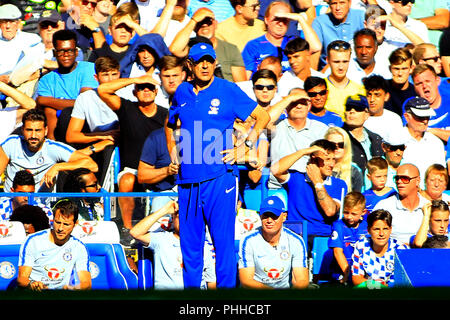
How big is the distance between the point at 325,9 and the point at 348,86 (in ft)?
3.56

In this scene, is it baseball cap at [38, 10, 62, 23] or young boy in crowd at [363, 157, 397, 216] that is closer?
young boy in crowd at [363, 157, 397, 216]

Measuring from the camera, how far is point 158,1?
27.9 ft

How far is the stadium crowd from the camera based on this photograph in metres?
6.65

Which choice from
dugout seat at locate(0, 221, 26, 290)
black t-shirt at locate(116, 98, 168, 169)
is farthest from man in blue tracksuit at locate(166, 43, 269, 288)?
black t-shirt at locate(116, 98, 168, 169)

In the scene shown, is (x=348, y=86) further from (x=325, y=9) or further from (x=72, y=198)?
(x=72, y=198)

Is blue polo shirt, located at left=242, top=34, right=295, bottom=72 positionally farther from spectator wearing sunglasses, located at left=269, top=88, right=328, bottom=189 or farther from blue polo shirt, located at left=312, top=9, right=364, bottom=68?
spectator wearing sunglasses, located at left=269, top=88, right=328, bottom=189

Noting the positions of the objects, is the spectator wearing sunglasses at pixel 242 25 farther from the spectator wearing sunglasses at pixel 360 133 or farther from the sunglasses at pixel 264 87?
the spectator wearing sunglasses at pixel 360 133

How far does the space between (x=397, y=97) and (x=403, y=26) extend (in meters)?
0.91

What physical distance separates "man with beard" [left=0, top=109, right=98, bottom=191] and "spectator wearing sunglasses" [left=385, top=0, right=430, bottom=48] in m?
3.50

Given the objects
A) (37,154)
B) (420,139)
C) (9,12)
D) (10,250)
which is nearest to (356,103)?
(420,139)

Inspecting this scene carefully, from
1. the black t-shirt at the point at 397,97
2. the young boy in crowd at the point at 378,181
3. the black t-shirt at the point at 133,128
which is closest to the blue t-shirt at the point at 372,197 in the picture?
the young boy in crowd at the point at 378,181

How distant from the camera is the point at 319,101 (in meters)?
7.79

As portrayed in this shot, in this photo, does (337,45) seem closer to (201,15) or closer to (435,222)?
(201,15)
